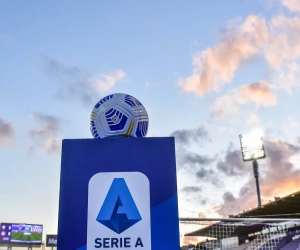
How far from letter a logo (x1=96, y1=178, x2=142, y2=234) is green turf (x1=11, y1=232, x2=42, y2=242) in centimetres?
4285

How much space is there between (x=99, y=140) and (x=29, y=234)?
145ft

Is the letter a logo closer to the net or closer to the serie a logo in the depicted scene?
the serie a logo

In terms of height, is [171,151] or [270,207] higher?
[270,207]

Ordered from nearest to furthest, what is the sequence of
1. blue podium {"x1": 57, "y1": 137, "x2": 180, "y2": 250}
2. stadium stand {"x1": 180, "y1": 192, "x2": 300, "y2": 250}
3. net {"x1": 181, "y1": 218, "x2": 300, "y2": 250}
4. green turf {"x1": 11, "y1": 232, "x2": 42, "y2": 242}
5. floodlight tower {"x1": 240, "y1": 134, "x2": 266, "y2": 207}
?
blue podium {"x1": 57, "y1": 137, "x2": 180, "y2": 250} → stadium stand {"x1": 180, "y1": 192, "x2": 300, "y2": 250} → net {"x1": 181, "y1": 218, "x2": 300, "y2": 250} → floodlight tower {"x1": 240, "y1": 134, "x2": 266, "y2": 207} → green turf {"x1": 11, "y1": 232, "x2": 42, "y2": 242}

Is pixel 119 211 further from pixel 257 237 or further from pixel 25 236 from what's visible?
pixel 25 236

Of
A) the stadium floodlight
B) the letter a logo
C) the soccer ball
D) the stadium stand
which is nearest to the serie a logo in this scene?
the letter a logo

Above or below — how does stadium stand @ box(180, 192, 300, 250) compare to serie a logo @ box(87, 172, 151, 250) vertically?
above

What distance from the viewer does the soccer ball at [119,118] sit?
2789 millimetres

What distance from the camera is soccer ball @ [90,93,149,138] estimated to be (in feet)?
9.15

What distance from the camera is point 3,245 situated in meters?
41.2

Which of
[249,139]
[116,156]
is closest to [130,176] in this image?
[116,156]

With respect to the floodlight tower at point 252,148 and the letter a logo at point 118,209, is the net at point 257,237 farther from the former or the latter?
the letter a logo at point 118,209

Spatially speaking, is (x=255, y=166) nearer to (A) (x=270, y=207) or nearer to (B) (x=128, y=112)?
(A) (x=270, y=207)

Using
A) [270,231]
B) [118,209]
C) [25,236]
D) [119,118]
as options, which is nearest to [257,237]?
[270,231]
